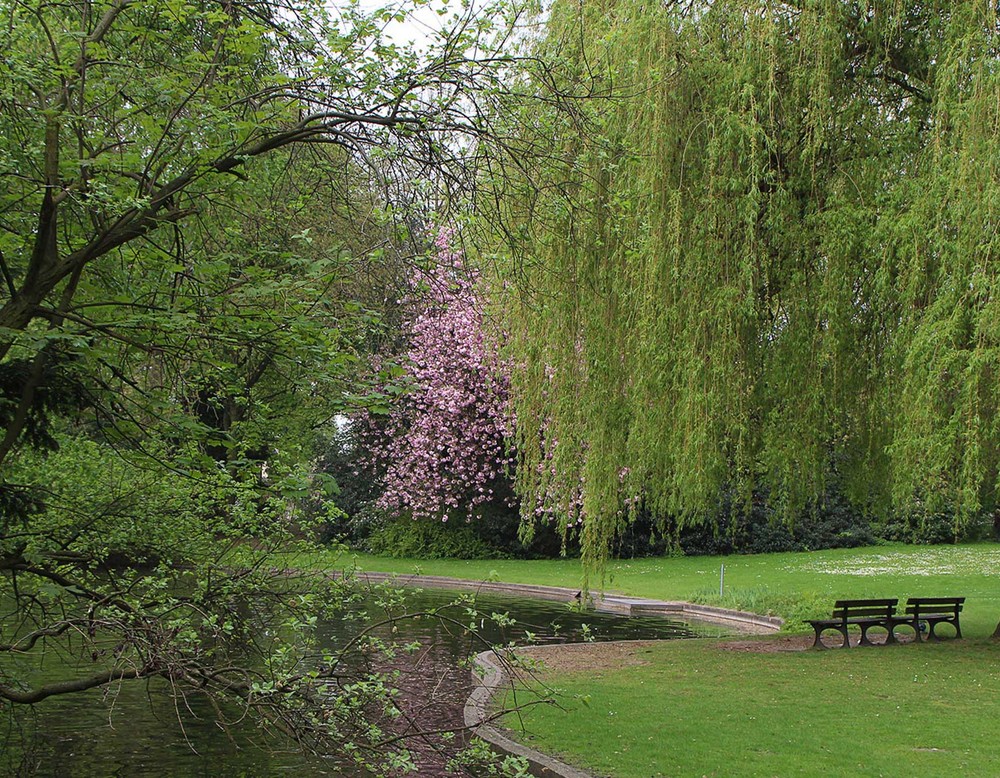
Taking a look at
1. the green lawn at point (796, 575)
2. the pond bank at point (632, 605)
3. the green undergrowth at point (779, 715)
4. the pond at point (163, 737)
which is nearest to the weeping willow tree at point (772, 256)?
the green undergrowth at point (779, 715)

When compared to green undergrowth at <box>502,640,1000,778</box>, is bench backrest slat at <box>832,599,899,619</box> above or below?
above

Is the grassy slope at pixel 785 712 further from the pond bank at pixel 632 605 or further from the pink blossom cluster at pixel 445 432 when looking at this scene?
the pink blossom cluster at pixel 445 432

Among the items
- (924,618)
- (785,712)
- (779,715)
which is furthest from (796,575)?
(779,715)

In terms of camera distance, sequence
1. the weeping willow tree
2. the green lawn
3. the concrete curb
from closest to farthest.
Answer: the concrete curb < the weeping willow tree < the green lawn

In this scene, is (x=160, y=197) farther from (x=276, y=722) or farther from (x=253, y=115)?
(x=276, y=722)

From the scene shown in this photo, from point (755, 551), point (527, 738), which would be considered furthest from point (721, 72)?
point (755, 551)

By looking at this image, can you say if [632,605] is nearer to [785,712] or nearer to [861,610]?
[861,610]

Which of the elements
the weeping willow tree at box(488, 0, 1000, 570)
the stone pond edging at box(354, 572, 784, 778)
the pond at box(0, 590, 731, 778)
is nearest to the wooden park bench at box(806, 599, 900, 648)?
the weeping willow tree at box(488, 0, 1000, 570)

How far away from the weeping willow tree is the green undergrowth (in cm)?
199

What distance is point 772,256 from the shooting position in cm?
1275

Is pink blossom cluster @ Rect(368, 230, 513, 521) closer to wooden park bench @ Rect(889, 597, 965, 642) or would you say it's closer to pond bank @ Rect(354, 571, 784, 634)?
pond bank @ Rect(354, 571, 784, 634)

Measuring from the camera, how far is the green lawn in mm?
20781

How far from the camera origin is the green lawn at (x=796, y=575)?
20.8 m

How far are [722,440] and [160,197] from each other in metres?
7.99
